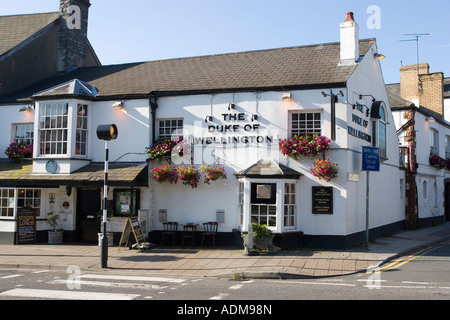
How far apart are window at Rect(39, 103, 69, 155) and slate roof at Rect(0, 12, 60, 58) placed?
512 cm

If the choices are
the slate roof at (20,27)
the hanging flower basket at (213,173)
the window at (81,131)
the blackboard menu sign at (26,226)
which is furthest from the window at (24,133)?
the hanging flower basket at (213,173)

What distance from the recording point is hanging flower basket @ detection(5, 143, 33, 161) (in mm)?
17344

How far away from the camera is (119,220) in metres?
15.6

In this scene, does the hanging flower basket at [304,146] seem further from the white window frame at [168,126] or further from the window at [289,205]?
the white window frame at [168,126]

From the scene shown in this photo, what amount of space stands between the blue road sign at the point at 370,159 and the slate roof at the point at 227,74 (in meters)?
2.38

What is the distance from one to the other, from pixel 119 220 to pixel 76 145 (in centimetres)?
328

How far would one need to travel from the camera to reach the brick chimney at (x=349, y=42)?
51.6 feet

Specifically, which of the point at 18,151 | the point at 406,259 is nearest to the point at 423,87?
the point at 406,259

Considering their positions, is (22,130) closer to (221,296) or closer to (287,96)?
(287,96)

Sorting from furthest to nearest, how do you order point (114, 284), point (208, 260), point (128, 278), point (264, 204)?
point (264, 204), point (208, 260), point (128, 278), point (114, 284)

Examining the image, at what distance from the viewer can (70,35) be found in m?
22.0

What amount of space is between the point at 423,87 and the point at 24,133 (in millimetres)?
23392

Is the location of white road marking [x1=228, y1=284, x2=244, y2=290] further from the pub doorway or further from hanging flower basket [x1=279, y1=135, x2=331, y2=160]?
the pub doorway
